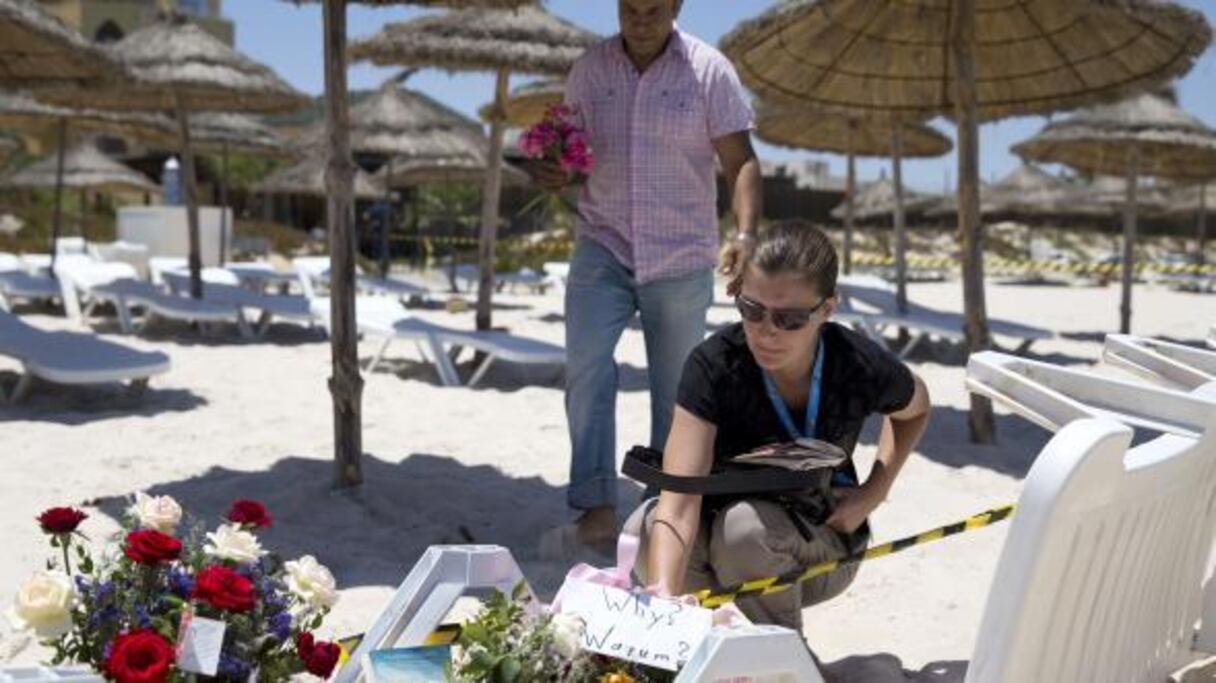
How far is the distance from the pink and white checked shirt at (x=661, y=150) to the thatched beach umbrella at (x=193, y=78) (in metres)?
6.40

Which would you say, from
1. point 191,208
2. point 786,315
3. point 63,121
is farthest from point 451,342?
point 63,121

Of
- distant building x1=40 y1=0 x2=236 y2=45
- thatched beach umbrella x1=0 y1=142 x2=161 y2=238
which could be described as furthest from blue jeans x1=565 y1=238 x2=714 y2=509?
distant building x1=40 y1=0 x2=236 y2=45

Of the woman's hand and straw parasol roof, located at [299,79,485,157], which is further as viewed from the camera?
straw parasol roof, located at [299,79,485,157]

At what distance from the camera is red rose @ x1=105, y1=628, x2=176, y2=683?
142 centimetres

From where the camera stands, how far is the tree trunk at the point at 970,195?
559 centimetres

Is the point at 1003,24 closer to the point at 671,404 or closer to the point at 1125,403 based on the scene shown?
the point at 671,404

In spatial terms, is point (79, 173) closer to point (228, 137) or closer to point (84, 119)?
point (228, 137)

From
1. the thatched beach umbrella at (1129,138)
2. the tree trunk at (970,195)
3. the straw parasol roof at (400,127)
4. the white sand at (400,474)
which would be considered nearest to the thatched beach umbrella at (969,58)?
the tree trunk at (970,195)

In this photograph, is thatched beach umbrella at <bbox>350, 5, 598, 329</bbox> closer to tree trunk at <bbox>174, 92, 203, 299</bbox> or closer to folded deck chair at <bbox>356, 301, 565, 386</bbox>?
folded deck chair at <bbox>356, 301, 565, 386</bbox>

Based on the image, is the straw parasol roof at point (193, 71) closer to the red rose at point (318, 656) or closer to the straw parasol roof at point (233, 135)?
the straw parasol roof at point (233, 135)

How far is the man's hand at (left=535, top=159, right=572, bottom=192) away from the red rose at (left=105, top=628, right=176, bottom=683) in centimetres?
216

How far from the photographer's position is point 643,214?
3.43 meters

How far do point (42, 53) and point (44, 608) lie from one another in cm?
594

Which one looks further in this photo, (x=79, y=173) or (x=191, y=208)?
(x=79, y=173)
